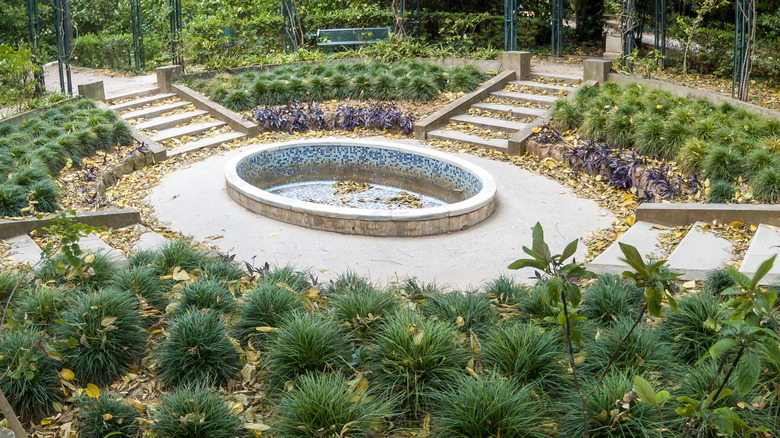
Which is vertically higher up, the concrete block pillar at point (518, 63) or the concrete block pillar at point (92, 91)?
the concrete block pillar at point (518, 63)

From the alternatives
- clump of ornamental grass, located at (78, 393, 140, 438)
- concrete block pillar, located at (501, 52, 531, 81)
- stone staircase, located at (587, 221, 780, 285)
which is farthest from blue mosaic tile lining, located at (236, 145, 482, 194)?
clump of ornamental grass, located at (78, 393, 140, 438)

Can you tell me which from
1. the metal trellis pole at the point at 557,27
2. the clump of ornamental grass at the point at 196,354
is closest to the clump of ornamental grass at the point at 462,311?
the clump of ornamental grass at the point at 196,354

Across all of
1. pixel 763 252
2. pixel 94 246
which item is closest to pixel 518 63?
pixel 763 252

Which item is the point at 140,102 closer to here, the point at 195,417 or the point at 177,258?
the point at 177,258

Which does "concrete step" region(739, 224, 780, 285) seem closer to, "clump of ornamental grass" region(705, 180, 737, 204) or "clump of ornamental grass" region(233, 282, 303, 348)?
"clump of ornamental grass" region(705, 180, 737, 204)

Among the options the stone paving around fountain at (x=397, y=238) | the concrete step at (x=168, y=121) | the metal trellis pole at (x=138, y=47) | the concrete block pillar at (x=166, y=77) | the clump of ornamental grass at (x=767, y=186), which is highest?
the metal trellis pole at (x=138, y=47)

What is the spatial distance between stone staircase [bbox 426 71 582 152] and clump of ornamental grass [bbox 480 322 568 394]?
6.95 metres

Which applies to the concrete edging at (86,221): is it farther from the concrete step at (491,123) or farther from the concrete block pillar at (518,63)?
the concrete block pillar at (518,63)

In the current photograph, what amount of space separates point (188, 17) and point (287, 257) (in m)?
16.2

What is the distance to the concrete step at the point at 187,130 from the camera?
11.0 meters

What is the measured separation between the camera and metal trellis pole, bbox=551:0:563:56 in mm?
14906

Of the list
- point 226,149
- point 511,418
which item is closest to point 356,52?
point 226,149

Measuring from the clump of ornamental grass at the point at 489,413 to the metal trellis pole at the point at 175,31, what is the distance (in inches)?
481

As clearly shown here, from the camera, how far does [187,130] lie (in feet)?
37.4
